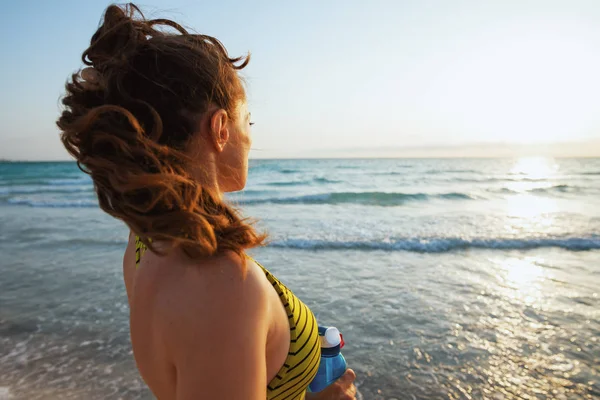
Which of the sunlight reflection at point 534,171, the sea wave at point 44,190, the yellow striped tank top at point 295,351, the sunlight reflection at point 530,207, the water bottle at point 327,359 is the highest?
the yellow striped tank top at point 295,351

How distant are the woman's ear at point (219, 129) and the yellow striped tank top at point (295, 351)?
1.30 ft

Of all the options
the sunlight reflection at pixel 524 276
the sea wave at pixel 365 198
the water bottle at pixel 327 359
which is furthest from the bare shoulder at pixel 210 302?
the sea wave at pixel 365 198

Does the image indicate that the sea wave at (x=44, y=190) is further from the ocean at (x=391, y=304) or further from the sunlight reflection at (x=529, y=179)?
the sunlight reflection at (x=529, y=179)

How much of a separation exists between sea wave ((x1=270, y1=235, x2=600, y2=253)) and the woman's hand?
7.31 meters

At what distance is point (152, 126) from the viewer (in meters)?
1.15

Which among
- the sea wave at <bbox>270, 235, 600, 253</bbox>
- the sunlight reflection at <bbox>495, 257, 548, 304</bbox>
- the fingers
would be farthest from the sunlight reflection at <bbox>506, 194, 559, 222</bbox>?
the fingers

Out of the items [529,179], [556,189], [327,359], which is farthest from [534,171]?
[327,359]

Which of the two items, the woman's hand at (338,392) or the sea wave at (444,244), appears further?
the sea wave at (444,244)

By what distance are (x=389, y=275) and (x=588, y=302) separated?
2762mm

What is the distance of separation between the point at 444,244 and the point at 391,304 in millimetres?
4383

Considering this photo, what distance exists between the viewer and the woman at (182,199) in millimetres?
962

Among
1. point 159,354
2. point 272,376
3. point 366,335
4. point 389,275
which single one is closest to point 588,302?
point 389,275

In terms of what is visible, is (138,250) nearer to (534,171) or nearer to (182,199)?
(182,199)

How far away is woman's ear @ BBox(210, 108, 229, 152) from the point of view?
123 centimetres
